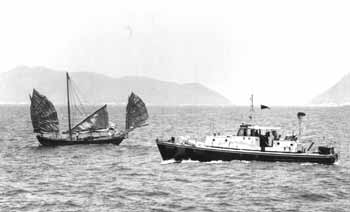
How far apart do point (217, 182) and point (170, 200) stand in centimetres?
659

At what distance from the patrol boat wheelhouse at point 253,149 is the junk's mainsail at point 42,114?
2777cm

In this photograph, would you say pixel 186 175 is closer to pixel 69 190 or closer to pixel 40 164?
pixel 69 190

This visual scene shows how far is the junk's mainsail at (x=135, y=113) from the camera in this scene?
71.2m

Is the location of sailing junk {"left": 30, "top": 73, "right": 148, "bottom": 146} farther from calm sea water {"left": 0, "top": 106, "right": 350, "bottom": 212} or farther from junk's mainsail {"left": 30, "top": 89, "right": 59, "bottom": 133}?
calm sea water {"left": 0, "top": 106, "right": 350, "bottom": 212}

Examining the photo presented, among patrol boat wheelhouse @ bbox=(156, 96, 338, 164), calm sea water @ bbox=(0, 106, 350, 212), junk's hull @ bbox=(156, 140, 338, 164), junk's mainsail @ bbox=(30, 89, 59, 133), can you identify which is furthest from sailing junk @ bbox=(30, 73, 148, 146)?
patrol boat wheelhouse @ bbox=(156, 96, 338, 164)

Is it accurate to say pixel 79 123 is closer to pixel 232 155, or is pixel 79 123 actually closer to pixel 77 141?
pixel 77 141

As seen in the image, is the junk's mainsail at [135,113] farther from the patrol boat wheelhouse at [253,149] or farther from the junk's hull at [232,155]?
the patrol boat wheelhouse at [253,149]

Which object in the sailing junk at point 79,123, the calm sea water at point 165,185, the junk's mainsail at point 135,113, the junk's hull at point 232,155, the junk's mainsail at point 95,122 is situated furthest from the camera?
the junk's mainsail at point 135,113

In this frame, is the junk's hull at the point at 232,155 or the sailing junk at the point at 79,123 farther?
the sailing junk at the point at 79,123

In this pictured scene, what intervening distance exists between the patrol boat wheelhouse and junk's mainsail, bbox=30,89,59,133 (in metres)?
27.8

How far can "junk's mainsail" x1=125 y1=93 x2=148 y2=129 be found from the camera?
71250 mm

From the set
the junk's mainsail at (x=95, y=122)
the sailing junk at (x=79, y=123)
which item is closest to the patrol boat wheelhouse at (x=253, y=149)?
the sailing junk at (x=79, y=123)

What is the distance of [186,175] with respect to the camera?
40.3 metres

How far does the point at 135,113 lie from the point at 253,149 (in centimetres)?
2932
